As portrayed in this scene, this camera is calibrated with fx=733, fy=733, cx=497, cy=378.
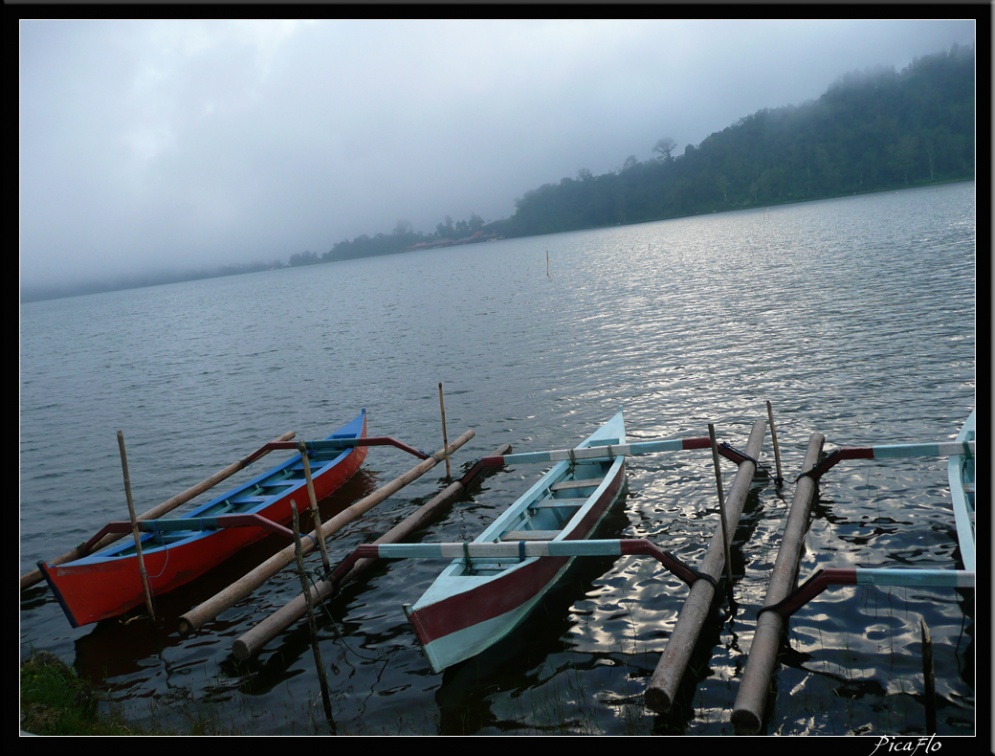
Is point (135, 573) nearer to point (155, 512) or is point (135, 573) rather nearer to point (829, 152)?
point (155, 512)

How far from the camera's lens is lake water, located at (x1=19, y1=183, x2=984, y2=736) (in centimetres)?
906

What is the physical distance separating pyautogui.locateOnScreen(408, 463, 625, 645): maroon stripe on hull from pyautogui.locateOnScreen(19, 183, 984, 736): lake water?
504mm

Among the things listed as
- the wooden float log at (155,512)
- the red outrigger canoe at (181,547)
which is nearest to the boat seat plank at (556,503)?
the red outrigger canoe at (181,547)

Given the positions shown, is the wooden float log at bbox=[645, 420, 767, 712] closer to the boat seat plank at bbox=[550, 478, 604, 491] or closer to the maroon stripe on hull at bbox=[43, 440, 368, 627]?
the boat seat plank at bbox=[550, 478, 604, 491]

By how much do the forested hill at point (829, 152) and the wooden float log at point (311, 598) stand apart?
26827 millimetres

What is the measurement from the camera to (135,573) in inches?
483

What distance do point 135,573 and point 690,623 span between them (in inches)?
356

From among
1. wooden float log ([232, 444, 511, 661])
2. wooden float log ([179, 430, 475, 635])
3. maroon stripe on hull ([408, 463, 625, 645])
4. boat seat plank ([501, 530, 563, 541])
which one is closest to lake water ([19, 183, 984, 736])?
wooden float log ([232, 444, 511, 661])

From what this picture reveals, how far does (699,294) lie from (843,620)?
129 feet

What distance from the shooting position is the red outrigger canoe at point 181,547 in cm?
1149

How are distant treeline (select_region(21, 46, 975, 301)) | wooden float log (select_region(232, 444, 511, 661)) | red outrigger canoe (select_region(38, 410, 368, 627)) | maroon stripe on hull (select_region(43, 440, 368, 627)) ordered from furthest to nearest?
distant treeline (select_region(21, 46, 975, 301)), red outrigger canoe (select_region(38, 410, 368, 627)), maroon stripe on hull (select_region(43, 440, 368, 627)), wooden float log (select_region(232, 444, 511, 661))

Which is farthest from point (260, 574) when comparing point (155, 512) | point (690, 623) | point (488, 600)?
point (690, 623)

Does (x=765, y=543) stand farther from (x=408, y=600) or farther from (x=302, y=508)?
(x=302, y=508)

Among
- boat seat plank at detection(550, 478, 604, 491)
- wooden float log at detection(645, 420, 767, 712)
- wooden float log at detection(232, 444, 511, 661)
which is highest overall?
boat seat plank at detection(550, 478, 604, 491)
